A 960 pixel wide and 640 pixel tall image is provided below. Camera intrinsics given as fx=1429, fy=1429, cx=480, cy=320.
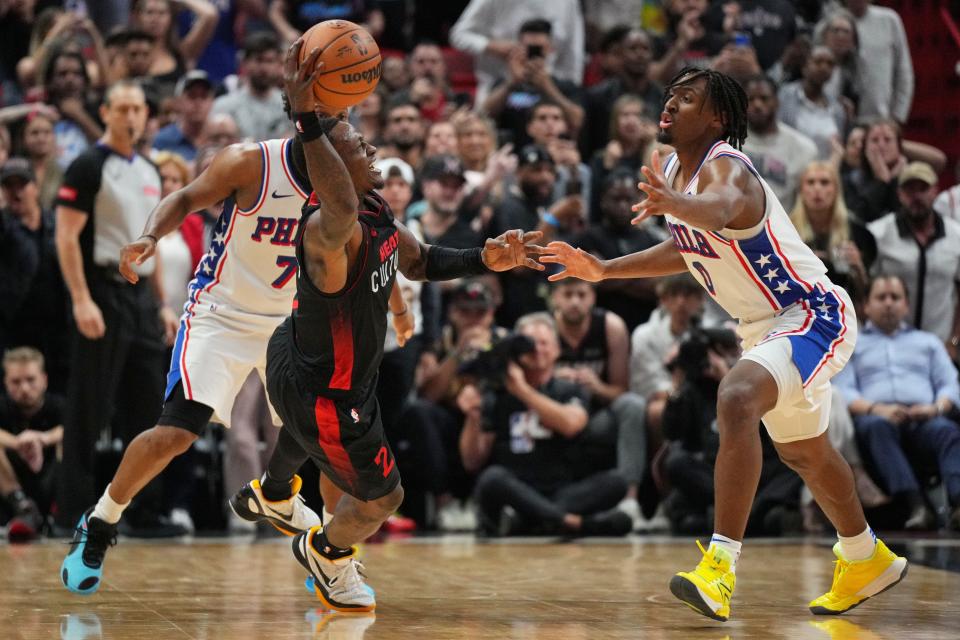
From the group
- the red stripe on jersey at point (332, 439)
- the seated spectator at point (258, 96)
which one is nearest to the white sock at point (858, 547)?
the red stripe on jersey at point (332, 439)

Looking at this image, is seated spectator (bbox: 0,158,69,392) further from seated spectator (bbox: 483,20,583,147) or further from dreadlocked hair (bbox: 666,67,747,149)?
dreadlocked hair (bbox: 666,67,747,149)

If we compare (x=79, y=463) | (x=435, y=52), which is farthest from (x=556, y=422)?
(x=435, y=52)

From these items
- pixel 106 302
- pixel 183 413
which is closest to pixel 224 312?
pixel 183 413

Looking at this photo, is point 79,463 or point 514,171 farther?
point 514,171

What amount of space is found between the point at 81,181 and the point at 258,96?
10.5 ft

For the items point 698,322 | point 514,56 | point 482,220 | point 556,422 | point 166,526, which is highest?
point 514,56

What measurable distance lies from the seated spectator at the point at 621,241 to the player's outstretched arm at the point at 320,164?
512 cm

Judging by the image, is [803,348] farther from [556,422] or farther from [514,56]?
[514,56]

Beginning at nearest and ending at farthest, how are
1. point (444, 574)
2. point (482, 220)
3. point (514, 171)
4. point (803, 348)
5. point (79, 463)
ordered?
point (803, 348), point (444, 574), point (79, 463), point (482, 220), point (514, 171)

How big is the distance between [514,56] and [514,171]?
4.63 ft

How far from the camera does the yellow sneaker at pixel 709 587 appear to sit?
16.6 ft

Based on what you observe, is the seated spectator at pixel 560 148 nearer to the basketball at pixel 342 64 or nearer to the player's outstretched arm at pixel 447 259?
the player's outstretched arm at pixel 447 259

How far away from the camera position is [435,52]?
12156 mm

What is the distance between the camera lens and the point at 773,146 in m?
10.7
